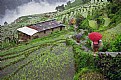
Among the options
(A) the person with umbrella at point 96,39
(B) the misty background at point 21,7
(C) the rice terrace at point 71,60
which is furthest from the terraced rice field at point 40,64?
(B) the misty background at point 21,7

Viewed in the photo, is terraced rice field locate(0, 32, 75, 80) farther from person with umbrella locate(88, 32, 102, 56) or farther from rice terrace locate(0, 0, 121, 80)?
person with umbrella locate(88, 32, 102, 56)

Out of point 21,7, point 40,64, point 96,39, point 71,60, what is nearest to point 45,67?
point 40,64

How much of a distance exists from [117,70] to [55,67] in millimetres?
5866

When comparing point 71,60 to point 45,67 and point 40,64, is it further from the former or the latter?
point 40,64

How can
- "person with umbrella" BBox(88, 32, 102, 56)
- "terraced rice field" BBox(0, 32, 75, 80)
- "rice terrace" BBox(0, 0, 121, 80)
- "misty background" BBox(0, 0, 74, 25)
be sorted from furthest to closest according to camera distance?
"misty background" BBox(0, 0, 74, 25)
"person with umbrella" BBox(88, 32, 102, 56)
"terraced rice field" BBox(0, 32, 75, 80)
"rice terrace" BBox(0, 0, 121, 80)

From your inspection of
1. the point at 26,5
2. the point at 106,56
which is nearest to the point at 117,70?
the point at 106,56

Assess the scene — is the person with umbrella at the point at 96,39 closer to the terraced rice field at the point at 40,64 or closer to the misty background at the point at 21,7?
the terraced rice field at the point at 40,64

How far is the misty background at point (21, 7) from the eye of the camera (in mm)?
107750

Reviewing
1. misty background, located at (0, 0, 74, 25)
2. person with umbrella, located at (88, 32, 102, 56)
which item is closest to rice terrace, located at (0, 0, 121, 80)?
person with umbrella, located at (88, 32, 102, 56)

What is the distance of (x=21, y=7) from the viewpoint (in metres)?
122

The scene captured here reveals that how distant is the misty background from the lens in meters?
108

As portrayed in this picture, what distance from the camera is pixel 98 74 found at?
14.7 m

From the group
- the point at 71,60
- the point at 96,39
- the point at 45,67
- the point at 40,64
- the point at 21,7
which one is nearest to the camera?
the point at 96,39

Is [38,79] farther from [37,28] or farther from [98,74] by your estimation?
[37,28]
